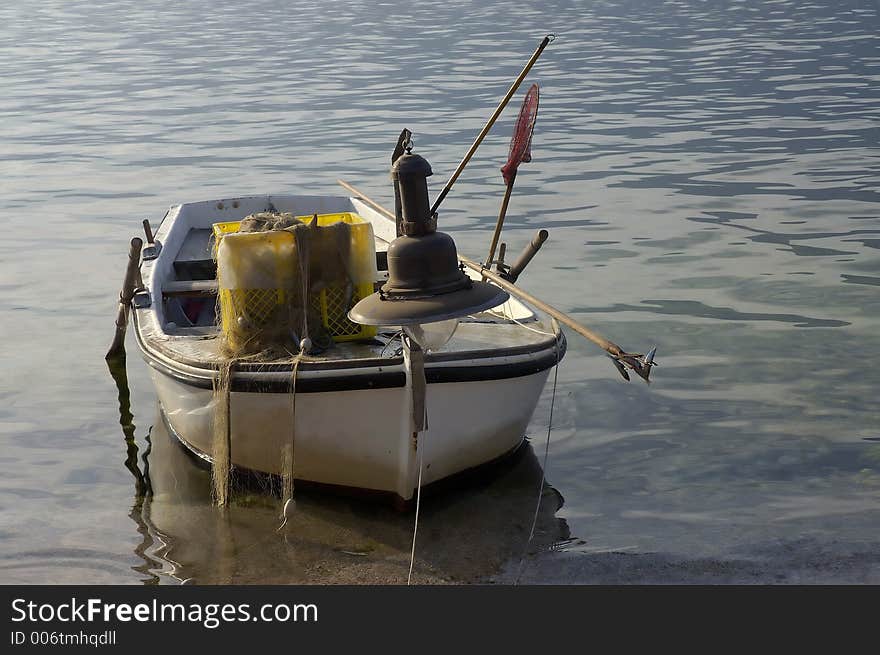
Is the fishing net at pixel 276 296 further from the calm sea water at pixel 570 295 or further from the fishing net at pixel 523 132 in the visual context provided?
the fishing net at pixel 523 132

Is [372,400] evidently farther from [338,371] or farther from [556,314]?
[556,314]

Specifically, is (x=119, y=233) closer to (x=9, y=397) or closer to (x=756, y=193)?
(x=9, y=397)

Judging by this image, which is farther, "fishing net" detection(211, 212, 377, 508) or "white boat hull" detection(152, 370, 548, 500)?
"fishing net" detection(211, 212, 377, 508)

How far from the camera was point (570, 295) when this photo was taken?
Answer: 13.1 m

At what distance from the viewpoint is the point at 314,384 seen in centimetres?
736

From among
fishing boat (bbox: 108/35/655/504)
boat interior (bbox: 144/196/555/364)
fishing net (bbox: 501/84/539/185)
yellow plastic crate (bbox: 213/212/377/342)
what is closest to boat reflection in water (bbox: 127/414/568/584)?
fishing boat (bbox: 108/35/655/504)

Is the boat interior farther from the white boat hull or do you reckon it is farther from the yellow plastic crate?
the white boat hull

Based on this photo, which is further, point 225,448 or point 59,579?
point 225,448

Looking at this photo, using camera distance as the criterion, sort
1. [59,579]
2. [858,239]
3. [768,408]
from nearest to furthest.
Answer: [59,579], [768,408], [858,239]

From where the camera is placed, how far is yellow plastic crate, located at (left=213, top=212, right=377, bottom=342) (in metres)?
7.88

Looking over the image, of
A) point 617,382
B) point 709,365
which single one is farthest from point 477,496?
point 709,365

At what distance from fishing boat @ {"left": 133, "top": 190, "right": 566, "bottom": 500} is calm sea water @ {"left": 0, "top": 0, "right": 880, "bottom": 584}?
376mm

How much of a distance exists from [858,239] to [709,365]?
4873 millimetres

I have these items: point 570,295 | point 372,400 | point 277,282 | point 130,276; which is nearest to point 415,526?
point 372,400
